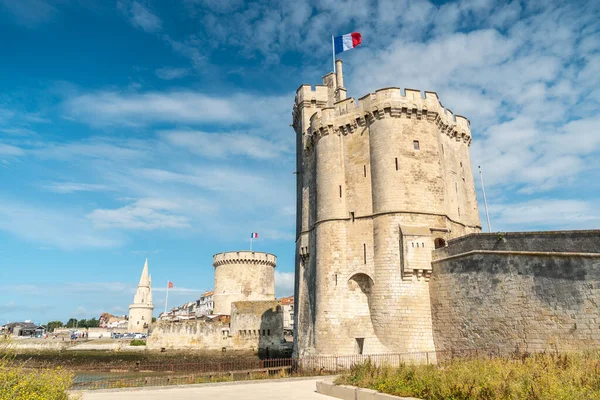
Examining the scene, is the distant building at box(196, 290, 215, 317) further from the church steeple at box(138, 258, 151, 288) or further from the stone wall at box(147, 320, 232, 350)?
the stone wall at box(147, 320, 232, 350)

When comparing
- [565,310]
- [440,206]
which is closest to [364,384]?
[565,310]

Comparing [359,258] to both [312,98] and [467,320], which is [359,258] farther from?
[312,98]

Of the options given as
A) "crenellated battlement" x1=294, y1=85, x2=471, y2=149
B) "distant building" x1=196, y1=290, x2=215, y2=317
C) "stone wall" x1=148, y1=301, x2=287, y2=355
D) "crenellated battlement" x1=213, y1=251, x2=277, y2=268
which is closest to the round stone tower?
"crenellated battlement" x1=213, y1=251, x2=277, y2=268

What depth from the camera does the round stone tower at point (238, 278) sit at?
51969 millimetres

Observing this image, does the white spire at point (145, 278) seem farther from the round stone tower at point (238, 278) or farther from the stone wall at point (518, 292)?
the stone wall at point (518, 292)

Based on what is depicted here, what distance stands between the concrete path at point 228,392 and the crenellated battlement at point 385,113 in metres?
14.0

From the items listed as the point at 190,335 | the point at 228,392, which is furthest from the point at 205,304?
the point at 228,392

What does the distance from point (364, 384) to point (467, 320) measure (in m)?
8.83

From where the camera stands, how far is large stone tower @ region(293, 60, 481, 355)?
64.9ft

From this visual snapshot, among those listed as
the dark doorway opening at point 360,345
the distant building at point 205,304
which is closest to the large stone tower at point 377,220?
the dark doorway opening at point 360,345

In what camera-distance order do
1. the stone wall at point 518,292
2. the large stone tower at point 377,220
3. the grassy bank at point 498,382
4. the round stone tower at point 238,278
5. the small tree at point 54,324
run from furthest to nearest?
1. the small tree at point 54,324
2. the round stone tower at point 238,278
3. the large stone tower at point 377,220
4. the stone wall at point 518,292
5. the grassy bank at point 498,382

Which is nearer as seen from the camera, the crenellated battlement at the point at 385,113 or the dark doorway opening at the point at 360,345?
the dark doorway opening at the point at 360,345

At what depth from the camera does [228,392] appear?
12.0 metres

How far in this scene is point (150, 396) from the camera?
11.7 m
